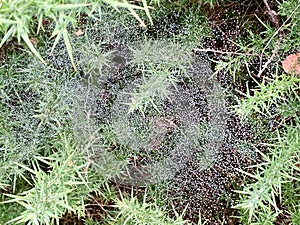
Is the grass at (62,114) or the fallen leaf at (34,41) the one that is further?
the fallen leaf at (34,41)

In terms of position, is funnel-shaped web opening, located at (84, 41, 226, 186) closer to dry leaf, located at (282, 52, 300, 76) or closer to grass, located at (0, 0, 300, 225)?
grass, located at (0, 0, 300, 225)

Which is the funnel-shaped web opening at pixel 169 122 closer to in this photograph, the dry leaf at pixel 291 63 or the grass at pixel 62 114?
the grass at pixel 62 114

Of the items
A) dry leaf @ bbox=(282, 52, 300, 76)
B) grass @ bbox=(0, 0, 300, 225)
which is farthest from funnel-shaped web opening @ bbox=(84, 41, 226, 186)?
dry leaf @ bbox=(282, 52, 300, 76)

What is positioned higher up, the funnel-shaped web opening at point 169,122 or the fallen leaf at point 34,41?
the fallen leaf at point 34,41

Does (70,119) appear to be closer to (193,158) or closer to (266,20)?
(193,158)

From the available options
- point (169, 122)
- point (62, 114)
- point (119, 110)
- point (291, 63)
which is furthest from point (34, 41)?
point (291, 63)

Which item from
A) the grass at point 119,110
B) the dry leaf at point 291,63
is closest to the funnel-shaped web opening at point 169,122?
the grass at point 119,110

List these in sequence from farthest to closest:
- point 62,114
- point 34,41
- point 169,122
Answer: point 169,122, point 34,41, point 62,114

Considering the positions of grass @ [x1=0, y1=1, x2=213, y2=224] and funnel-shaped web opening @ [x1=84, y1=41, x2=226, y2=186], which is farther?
funnel-shaped web opening @ [x1=84, y1=41, x2=226, y2=186]

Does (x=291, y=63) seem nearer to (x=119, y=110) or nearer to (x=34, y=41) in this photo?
(x=119, y=110)
